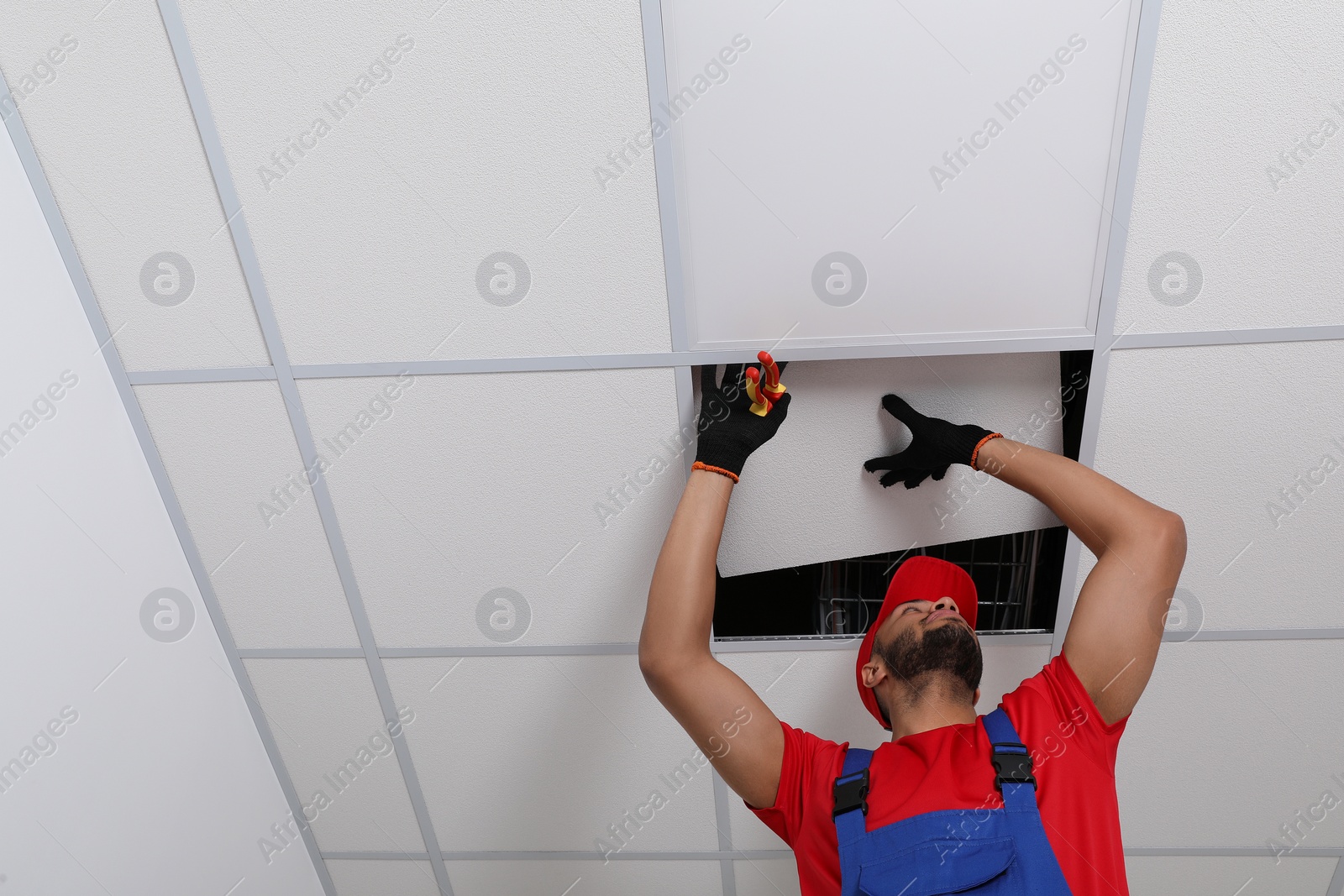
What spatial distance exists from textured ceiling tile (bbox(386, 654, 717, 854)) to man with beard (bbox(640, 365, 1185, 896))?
43cm

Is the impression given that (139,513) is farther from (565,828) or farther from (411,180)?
(565,828)

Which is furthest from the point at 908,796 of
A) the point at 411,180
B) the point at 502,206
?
the point at 411,180

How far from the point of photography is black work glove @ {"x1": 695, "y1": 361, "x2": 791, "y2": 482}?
1.31 m

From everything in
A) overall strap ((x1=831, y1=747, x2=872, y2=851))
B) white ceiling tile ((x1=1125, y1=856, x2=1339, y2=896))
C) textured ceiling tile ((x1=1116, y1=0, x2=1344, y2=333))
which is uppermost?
textured ceiling tile ((x1=1116, y1=0, x2=1344, y2=333))

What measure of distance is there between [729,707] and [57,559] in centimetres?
116

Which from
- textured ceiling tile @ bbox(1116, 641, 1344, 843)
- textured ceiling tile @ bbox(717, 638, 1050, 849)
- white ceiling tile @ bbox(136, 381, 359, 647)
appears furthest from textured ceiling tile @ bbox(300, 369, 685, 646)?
textured ceiling tile @ bbox(1116, 641, 1344, 843)

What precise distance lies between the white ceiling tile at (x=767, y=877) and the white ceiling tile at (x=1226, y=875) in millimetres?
740

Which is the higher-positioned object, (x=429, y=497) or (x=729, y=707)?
(x=429, y=497)

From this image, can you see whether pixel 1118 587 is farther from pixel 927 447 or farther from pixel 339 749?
pixel 339 749

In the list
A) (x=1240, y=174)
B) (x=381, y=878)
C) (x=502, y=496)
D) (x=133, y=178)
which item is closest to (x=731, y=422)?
(x=502, y=496)

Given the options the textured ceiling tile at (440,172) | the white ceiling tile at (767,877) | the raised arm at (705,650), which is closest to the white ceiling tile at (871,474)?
the raised arm at (705,650)

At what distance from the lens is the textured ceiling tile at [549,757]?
5.50 feet

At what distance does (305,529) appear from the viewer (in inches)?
61.4

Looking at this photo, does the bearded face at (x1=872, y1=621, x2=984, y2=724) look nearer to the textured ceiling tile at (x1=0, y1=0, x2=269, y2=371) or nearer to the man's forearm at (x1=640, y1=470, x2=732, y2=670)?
the man's forearm at (x1=640, y1=470, x2=732, y2=670)
